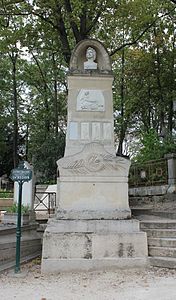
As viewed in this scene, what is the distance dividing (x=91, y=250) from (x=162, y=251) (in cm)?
131

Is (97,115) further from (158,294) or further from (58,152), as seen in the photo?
(58,152)

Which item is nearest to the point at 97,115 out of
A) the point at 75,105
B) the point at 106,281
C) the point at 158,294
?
the point at 75,105

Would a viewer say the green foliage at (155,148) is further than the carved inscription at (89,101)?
Yes

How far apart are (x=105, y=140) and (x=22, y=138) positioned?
2944cm

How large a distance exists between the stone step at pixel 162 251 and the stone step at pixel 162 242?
12cm

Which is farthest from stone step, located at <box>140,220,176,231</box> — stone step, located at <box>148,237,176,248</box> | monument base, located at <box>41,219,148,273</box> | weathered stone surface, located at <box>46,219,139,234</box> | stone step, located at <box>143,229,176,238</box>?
monument base, located at <box>41,219,148,273</box>

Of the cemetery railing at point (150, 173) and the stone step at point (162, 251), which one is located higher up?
the cemetery railing at point (150, 173)

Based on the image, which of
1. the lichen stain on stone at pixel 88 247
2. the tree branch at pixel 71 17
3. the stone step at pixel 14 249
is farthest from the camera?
the tree branch at pixel 71 17

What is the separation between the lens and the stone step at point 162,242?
6023mm

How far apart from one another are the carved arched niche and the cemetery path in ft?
14.3

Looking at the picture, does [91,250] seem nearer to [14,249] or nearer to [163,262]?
[163,262]

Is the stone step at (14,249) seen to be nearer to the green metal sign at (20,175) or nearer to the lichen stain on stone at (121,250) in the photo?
the green metal sign at (20,175)

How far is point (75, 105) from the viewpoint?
285 inches

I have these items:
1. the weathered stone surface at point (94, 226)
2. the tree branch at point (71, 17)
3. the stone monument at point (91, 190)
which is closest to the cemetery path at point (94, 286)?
the stone monument at point (91, 190)
